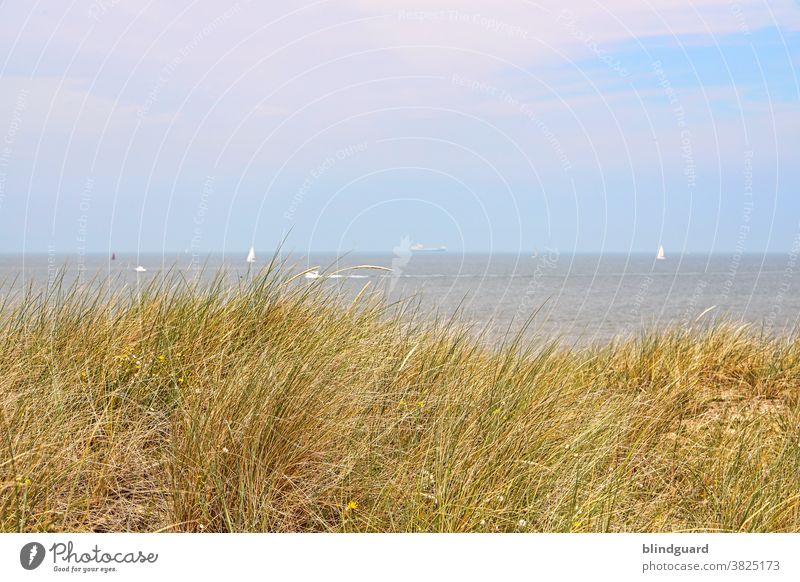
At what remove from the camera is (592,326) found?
23234 millimetres

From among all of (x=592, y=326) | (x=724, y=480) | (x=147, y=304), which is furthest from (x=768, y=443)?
(x=592, y=326)

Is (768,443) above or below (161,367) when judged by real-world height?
below

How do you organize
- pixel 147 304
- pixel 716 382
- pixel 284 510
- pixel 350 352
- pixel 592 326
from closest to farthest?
1. pixel 284 510
2. pixel 350 352
3. pixel 147 304
4. pixel 716 382
5. pixel 592 326
